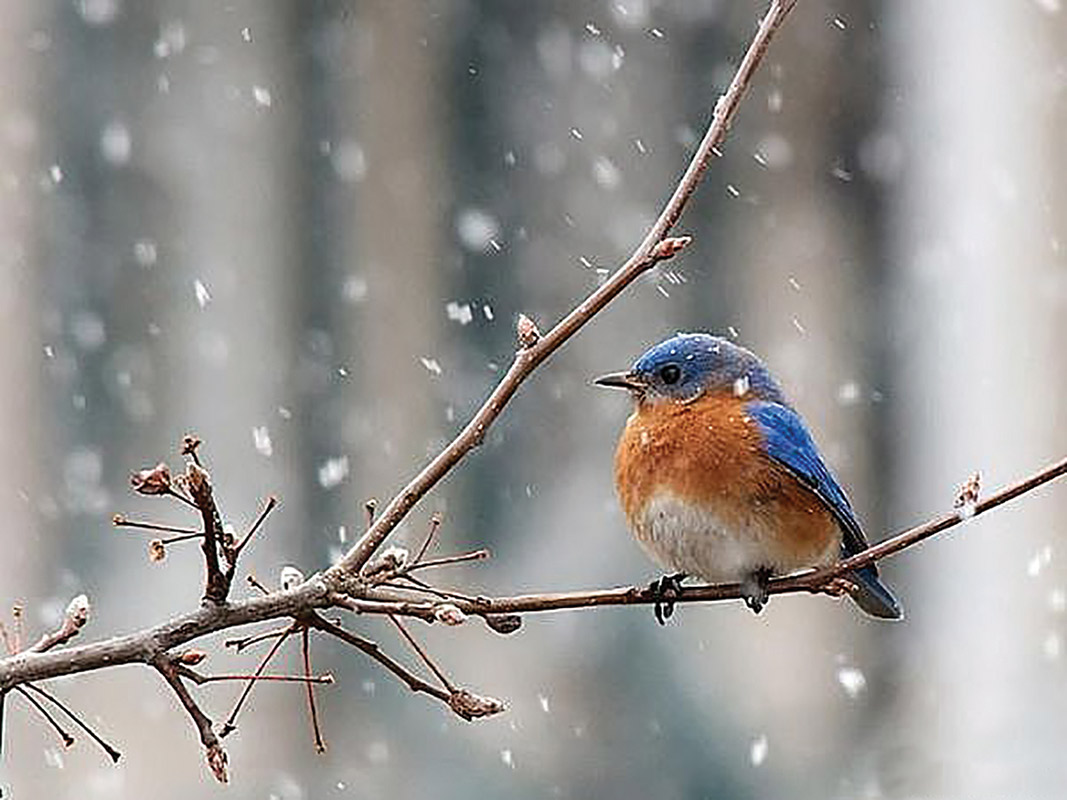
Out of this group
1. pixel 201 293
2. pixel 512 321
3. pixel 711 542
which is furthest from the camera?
pixel 201 293

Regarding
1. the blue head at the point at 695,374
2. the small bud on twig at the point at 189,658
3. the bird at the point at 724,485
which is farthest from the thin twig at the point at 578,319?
the blue head at the point at 695,374

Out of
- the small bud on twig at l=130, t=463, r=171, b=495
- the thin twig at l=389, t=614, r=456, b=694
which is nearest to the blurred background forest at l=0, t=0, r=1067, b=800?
the thin twig at l=389, t=614, r=456, b=694

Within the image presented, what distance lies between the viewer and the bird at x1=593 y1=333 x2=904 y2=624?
81.9 inches

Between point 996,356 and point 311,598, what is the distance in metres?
3.11

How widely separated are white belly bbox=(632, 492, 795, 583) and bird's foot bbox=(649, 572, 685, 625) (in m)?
0.03

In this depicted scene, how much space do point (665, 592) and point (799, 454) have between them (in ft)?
1.31

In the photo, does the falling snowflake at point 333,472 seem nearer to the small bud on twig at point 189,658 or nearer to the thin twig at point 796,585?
the thin twig at point 796,585

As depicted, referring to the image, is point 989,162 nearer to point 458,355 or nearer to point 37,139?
point 458,355

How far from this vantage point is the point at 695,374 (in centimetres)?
220

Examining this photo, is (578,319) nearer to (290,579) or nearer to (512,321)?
(290,579)

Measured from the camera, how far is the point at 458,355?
13.9 ft

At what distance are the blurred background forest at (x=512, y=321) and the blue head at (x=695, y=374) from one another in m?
1.93

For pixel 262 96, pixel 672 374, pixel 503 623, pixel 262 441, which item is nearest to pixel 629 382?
pixel 672 374

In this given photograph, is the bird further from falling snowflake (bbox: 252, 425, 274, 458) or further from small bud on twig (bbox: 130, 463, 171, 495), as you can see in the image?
falling snowflake (bbox: 252, 425, 274, 458)
